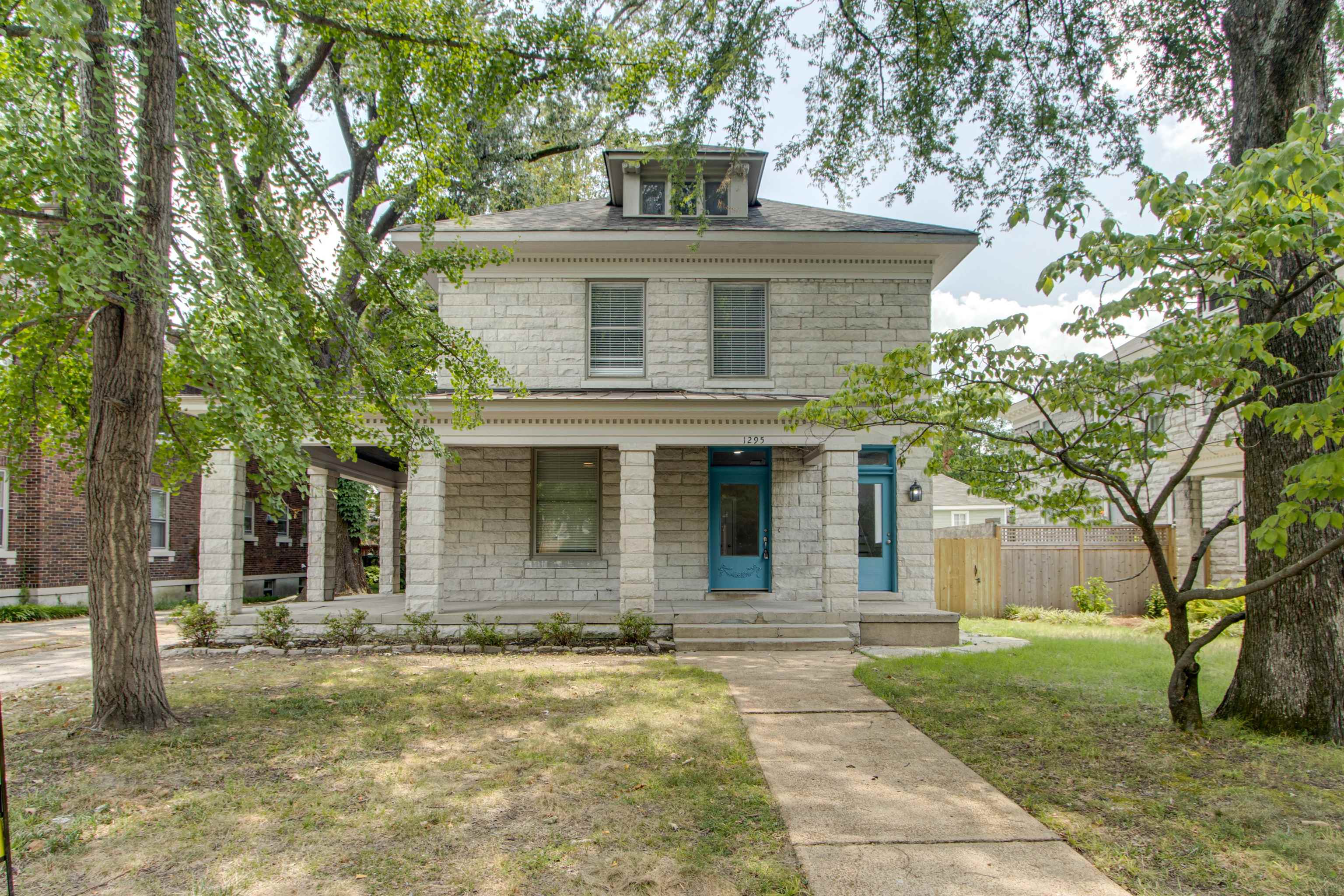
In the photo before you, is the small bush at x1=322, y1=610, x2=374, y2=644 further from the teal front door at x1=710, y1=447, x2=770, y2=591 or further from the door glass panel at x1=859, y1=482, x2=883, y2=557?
the door glass panel at x1=859, y1=482, x2=883, y2=557

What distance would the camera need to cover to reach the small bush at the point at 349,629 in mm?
10047

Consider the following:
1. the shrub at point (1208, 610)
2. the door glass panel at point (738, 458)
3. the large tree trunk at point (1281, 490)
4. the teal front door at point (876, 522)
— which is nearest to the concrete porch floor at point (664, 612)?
the teal front door at point (876, 522)

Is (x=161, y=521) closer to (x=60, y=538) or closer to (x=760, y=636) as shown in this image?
(x=60, y=538)

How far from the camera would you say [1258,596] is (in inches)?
227

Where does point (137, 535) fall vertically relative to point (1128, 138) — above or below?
below

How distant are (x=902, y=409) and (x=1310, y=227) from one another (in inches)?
116

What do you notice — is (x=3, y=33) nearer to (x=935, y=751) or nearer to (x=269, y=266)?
(x=269, y=266)

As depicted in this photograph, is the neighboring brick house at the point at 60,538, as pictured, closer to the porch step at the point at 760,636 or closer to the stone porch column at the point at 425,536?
the stone porch column at the point at 425,536

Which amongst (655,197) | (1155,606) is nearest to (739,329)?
(655,197)

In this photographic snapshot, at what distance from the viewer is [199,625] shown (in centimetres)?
998

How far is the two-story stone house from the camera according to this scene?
1170 centimetres

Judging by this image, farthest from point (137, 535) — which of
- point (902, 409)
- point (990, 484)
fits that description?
point (990, 484)

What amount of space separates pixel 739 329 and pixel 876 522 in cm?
385

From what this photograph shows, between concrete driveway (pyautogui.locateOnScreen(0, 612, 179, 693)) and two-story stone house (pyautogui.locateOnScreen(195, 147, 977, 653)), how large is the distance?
4.19 metres
